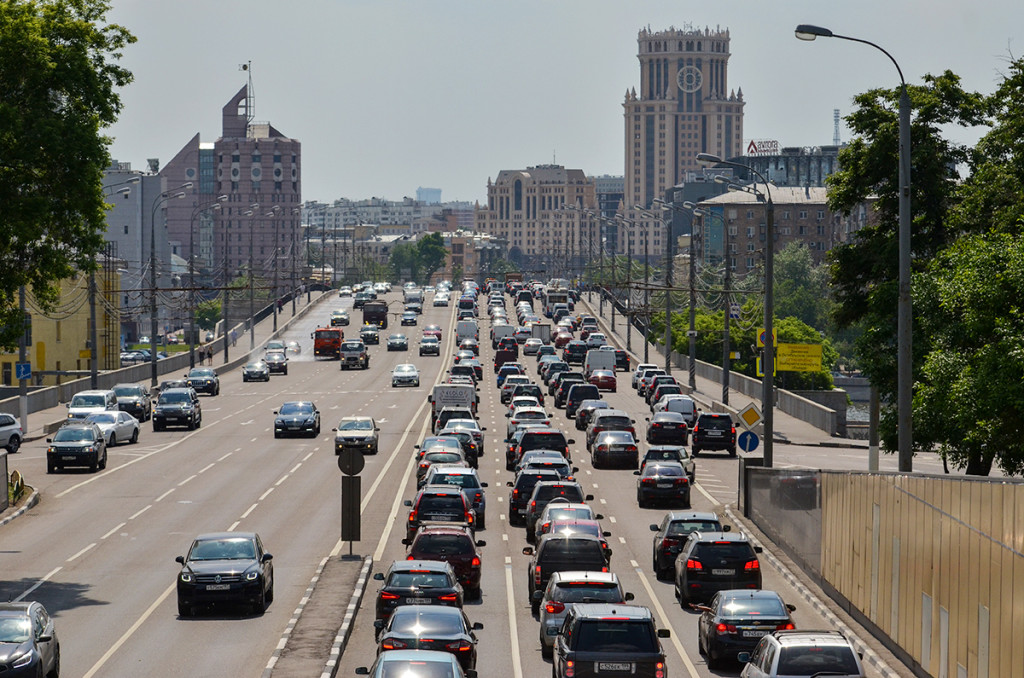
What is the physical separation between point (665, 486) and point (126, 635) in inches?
783

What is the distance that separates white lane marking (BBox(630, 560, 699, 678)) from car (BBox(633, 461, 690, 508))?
8732mm

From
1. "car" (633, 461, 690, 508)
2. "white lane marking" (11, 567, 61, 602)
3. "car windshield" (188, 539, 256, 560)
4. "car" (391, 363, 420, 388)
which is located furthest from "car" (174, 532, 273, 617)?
"car" (391, 363, 420, 388)

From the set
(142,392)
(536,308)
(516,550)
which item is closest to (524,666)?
(516,550)

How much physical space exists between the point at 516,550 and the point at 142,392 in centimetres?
3638

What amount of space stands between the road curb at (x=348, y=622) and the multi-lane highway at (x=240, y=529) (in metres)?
0.23

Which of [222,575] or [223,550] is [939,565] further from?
[223,550]

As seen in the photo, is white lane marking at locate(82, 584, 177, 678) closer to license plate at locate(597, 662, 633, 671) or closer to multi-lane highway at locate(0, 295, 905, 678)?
multi-lane highway at locate(0, 295, 905, 678)

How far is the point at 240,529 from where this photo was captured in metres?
36.8

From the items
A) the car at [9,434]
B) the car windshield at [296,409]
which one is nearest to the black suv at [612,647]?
the car at [9,434]

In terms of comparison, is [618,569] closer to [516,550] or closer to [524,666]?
[516,550]

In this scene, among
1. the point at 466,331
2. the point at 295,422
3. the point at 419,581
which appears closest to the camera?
the point at 419,581

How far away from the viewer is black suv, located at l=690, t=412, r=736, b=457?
55281mm

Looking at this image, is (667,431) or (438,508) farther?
(667,431)

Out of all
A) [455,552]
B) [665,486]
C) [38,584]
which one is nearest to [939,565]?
[455,552]
